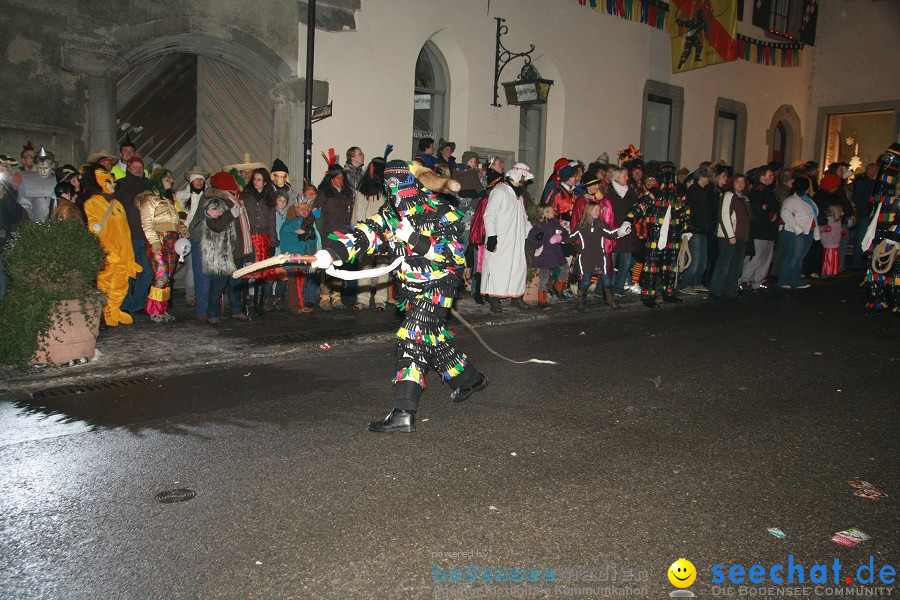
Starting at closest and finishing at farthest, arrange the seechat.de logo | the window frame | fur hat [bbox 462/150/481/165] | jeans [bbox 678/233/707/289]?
the seechat.de logo < fur hat [bbox 462/150/481/165] < jeans [bbox 678/233/707/289] < the window frame

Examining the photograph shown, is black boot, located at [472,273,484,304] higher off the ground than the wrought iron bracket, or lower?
lower

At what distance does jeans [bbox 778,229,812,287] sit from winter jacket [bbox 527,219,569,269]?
568 cm

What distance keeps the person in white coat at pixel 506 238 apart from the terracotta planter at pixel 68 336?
521 cm

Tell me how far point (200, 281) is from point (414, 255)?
464 centimetres

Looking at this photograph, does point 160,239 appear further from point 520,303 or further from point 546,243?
point 546,243

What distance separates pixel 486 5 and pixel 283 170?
22.4ft

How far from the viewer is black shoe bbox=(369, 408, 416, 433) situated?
18.0 ft

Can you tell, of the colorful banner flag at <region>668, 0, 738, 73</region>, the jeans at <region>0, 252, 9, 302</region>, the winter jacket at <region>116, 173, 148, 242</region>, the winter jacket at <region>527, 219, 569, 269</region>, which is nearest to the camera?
the jeans at <region>0, 252, 9, 302</region>

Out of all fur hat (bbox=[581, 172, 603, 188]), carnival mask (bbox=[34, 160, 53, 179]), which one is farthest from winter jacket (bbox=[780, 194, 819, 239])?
carnival mask (bbox=[34, 160, 53, 179])

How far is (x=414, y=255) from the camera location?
556 centimetres

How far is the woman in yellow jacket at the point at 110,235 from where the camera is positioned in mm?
8914

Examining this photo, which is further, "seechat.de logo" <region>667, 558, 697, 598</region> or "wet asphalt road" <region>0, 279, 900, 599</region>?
"wet asphalt road" <region>0, 279, 900, 599</region>

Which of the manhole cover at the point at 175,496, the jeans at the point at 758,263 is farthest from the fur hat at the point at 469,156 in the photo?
the manhole cover at the point at 175,496

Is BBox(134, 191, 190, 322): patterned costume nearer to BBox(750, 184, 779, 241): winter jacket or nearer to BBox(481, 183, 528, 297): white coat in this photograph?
BBox(481, 183, 528, 297): white coat
